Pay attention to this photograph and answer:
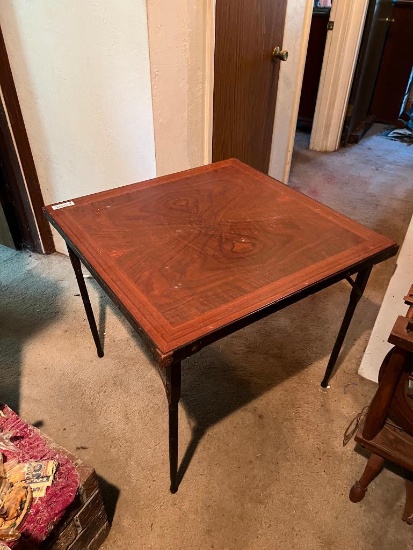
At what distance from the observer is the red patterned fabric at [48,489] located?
0.87 metres

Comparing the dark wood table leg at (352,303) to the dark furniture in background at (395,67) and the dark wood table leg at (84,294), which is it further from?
the dark furniture in background at (395,67)

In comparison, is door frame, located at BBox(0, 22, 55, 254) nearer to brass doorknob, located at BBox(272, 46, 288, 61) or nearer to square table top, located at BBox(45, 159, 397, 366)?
square table top, located at BBox(45, 159, 397, 366)

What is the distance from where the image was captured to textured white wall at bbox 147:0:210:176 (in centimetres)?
137

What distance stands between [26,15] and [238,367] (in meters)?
1.54

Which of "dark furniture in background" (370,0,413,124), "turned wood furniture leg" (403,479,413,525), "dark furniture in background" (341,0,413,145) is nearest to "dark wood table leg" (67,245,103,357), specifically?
"turned wood furniture leg" (403,479,413,525)

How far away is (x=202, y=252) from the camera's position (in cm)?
104

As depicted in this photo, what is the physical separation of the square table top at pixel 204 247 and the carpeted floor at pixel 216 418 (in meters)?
0.67

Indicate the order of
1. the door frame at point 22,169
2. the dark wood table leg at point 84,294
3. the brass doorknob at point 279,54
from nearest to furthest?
1. the dark wood table leg at point 84,294
2. the door frame at point 22,169
3. the brass doorknob at point 279,54

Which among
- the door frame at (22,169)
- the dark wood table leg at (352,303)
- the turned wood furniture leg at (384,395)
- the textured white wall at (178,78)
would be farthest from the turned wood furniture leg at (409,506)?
the door frame at (22,169)

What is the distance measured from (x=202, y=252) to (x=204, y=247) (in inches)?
1.0

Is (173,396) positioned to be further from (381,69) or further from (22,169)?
(381,69)

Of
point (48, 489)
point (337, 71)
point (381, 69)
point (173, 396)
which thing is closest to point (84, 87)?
point (173, 396)

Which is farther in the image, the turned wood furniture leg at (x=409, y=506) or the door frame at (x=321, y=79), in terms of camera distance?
the door frame at (x=321, y=79)

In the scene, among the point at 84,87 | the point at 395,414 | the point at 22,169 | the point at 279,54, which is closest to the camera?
the point at 395,414
